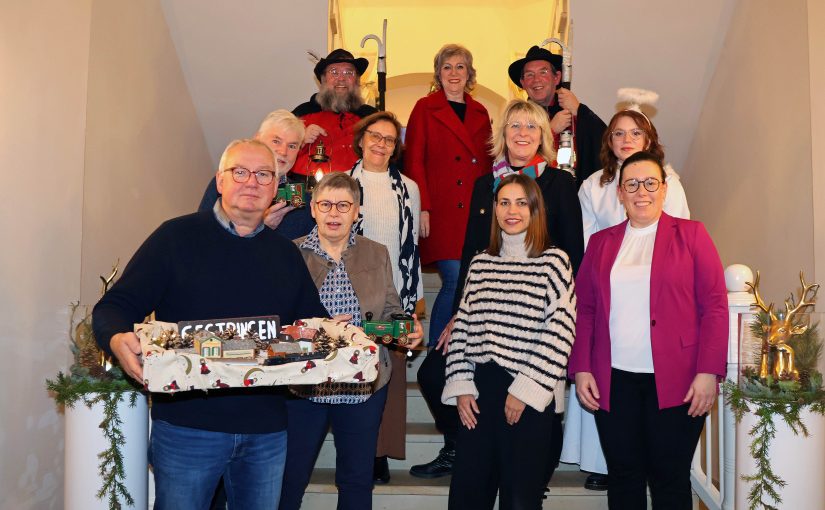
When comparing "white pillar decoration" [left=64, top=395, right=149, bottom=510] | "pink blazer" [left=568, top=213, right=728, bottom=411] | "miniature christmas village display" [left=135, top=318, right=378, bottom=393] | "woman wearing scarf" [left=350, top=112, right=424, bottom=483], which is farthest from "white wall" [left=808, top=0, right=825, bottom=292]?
"white pillar decoration" [left=64, top=395, right=149, bottom=510]

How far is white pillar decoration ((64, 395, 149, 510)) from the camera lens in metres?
3.21

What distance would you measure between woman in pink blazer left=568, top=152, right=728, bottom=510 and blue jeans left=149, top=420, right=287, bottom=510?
1307mm

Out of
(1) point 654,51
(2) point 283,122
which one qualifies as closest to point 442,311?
(2) point 283,122

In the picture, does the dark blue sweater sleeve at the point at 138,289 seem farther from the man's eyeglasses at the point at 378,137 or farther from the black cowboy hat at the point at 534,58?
the black cowboy hat at the point at 534,58

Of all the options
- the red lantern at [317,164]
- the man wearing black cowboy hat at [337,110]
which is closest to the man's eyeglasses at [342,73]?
the man wearing black cowboy hat at [337,110]

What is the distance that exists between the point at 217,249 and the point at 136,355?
0.42 m

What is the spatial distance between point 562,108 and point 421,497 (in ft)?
7.61

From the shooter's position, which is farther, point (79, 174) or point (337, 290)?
point (79, 174)

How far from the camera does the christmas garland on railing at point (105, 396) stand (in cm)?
319

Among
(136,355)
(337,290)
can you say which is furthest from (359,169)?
(136,355)

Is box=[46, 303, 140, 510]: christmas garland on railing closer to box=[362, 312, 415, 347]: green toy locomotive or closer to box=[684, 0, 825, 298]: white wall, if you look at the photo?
box=[362, 312, 415, 347]: green toy locomotive

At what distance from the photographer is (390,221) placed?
3.88m

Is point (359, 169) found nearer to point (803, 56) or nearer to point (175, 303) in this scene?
point (175, 303)

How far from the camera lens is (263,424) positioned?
2.33m
